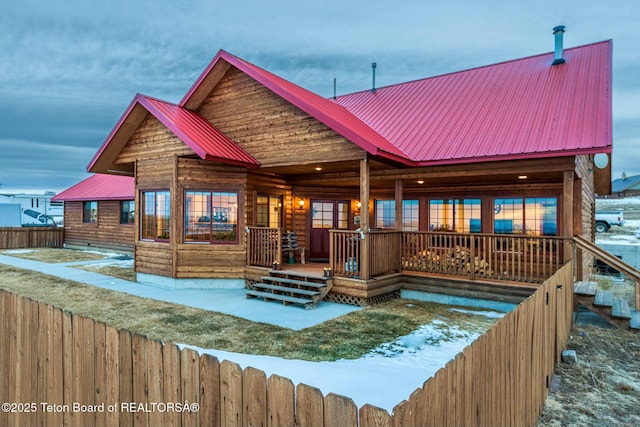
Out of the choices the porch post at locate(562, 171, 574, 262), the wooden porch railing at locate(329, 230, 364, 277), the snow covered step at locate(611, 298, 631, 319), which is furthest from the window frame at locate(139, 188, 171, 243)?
the snow covered step at locate(611, 298, 631, 319)

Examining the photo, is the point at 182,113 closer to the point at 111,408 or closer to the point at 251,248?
the point at 251,248

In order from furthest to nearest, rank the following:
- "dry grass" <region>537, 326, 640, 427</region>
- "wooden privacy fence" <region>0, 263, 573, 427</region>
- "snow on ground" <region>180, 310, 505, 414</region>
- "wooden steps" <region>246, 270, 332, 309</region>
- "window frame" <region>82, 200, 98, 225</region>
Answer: "window frame" <region>82, 200, 98, 225</region> → "wooden steps" <region>246, 270, 332, 309</region> → "snow on ground" <region>180, 310, 505, 414</region> → "dry grass" <region>537, 326, 640, 427</region> → "wooden privacy fence" <region>0, 263, 573, 427</region>

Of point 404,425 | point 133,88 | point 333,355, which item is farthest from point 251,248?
point 133,88

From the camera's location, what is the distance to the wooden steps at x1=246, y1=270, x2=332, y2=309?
29.2 feet

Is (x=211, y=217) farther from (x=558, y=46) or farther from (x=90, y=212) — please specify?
(x=90, y=212)

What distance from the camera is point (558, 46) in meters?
12.1

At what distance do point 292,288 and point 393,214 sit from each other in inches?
224

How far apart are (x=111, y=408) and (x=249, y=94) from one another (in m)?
9.87

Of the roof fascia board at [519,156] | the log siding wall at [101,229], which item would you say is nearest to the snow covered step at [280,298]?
the roof fascia board at [519,156]

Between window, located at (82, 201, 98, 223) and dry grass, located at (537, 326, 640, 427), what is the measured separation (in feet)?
75.7

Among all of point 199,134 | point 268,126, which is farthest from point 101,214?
point 268,126

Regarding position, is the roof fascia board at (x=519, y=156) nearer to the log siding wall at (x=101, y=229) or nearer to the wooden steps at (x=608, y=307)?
the wooden steps at (x=608, y=307)

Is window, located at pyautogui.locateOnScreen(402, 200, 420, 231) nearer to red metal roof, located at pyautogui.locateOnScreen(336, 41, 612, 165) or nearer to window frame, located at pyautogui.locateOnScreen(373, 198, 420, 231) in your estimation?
window frame, located at pyautogui.locateOnScreen(373, 198, 420, 231)

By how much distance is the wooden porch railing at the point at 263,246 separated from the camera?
1038cm
